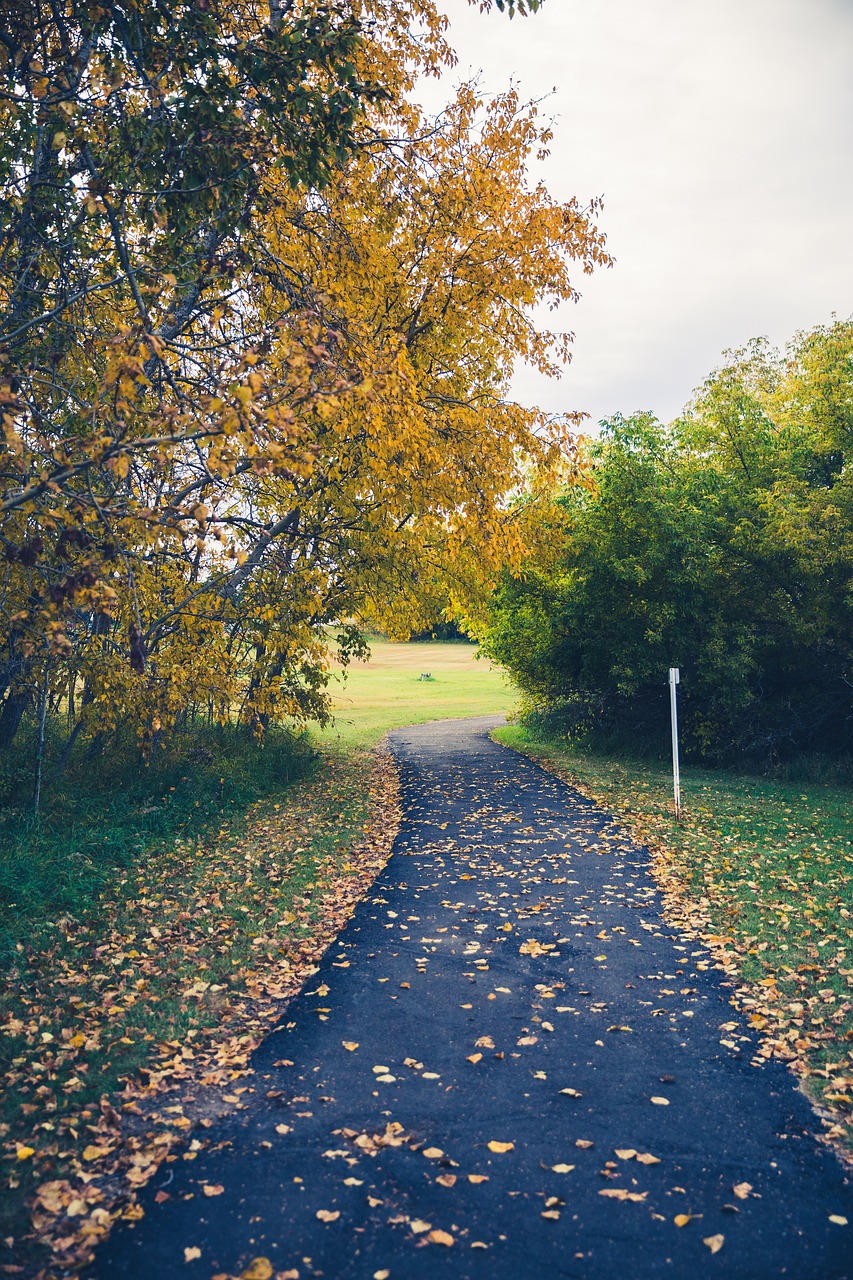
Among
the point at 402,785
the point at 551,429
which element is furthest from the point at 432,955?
the point at 402,785

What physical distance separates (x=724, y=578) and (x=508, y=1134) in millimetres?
15019

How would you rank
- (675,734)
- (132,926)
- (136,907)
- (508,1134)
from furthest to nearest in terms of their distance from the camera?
(675,734), (136,907), (132,926), (508,1134)

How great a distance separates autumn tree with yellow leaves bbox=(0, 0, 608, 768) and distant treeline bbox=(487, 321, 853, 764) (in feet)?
11.5

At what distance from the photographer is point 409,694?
4875cm

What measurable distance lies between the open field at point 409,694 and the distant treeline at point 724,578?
17.3 ft

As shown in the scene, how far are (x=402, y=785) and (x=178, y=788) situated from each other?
201 inches

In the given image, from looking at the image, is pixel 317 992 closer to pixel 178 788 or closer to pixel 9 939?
pixel 9 939

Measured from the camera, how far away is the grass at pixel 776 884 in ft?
16.9

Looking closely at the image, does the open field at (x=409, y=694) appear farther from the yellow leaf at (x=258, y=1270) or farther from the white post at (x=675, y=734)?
the yellow leaf at (x=258, y=1270)

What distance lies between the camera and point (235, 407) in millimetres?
4461

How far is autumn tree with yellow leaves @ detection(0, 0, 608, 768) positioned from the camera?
17.8 ft

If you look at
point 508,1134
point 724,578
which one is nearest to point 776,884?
point 508,1134

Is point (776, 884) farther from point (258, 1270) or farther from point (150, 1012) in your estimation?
point (258, 1270)

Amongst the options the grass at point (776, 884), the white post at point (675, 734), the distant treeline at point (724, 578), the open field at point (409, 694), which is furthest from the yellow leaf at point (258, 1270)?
the distant treeline at point (724, 578)
